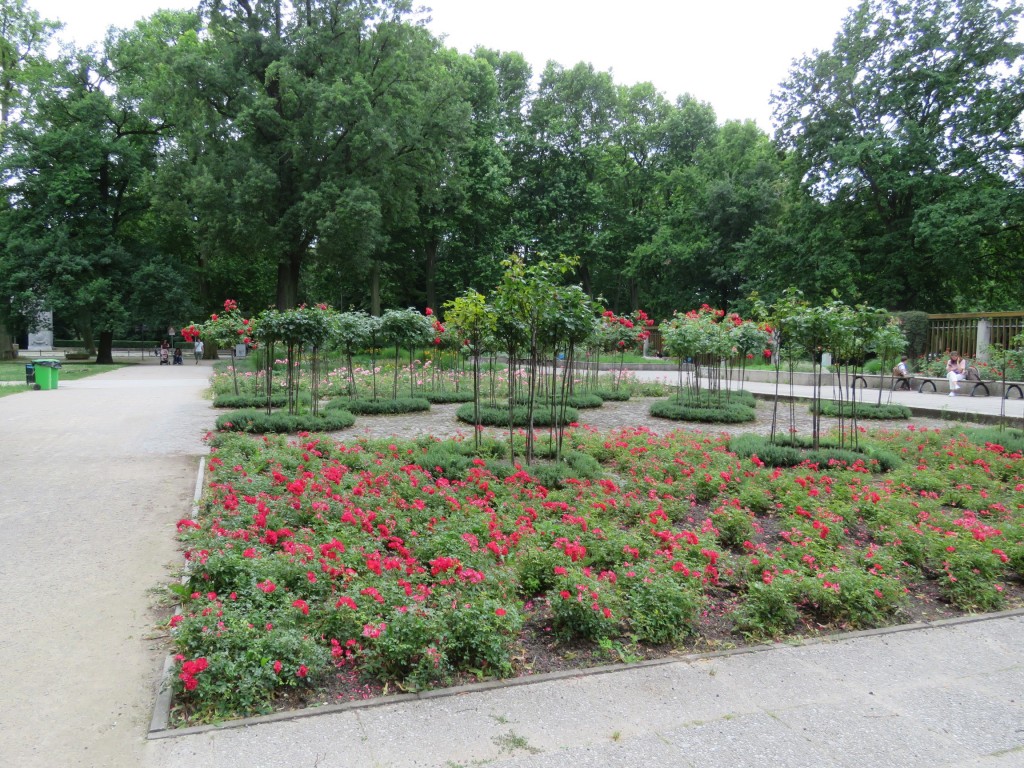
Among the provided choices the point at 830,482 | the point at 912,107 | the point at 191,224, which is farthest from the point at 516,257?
the point at 912,107

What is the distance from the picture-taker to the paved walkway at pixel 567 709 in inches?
106

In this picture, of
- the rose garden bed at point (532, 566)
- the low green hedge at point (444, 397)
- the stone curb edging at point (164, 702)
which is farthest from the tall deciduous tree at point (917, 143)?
the stone curb edging at point (164, 702)

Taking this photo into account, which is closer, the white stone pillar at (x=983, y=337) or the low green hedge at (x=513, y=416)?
the low green hedge at (x=513, y=416)

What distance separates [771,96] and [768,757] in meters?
34.3

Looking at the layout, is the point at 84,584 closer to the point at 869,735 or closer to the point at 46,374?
the point at 869,735

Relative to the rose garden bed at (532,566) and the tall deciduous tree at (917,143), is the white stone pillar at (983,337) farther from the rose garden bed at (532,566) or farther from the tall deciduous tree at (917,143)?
the rose garden bed at (532,566)

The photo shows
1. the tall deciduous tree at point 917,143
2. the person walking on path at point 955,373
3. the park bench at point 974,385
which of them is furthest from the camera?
the tall deciduous tree at point 917,143

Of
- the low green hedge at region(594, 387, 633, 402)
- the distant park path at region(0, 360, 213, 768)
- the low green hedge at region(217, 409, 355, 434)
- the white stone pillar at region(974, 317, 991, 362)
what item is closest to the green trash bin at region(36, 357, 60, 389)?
the distant park path at region(0, 360, 213, 768)

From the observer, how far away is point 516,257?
24.0 ft

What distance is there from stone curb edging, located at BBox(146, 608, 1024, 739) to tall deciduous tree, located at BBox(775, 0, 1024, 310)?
24.9 m

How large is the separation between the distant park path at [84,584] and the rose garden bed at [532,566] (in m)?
0.29

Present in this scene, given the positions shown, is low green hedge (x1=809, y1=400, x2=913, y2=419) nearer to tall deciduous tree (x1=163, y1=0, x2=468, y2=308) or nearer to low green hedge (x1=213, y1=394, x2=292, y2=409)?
low green hedge (x1=213, y1=394, x2=292, y2=409)

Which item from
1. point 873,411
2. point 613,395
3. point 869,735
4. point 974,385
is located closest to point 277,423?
point 613,395

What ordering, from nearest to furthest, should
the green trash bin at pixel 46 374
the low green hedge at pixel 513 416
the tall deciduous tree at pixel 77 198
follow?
the low green hedge at pixel 513 416
the green trash bin at pixel 46 374
the tall deciduous tree at pixel 77 198
